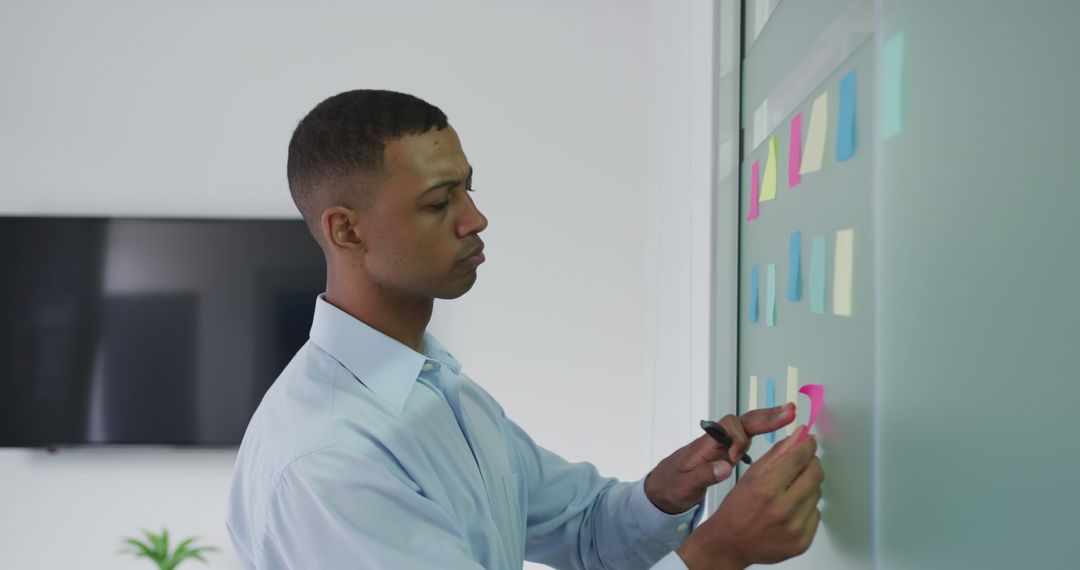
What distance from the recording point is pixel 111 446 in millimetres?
2582

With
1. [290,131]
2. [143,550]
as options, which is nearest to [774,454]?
[290,131]

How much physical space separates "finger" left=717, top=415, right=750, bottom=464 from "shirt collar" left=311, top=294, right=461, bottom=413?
344mm

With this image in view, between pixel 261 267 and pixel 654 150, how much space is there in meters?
1.24

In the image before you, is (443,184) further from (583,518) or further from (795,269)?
(583,518)

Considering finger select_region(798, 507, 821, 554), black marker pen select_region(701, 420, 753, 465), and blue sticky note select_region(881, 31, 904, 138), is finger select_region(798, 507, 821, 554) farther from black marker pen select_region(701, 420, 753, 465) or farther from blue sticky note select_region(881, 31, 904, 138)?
blue sticky note select_region(881, 31, 904, 138)

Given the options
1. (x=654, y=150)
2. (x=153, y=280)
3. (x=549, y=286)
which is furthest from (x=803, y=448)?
(x=153, y=280)

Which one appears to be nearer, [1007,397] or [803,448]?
[1007,397]

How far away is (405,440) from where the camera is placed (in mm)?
873

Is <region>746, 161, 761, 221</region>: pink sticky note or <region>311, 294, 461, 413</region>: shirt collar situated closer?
<region>311, 294, 461, 413</region>: shirt collar

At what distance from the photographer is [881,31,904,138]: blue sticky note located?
1.90 feet

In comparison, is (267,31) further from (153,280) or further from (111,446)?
(111,446)

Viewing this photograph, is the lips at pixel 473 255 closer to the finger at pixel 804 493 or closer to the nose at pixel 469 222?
the nose at pixel 469 222

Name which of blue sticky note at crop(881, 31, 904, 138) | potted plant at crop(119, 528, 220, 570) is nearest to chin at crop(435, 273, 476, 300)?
blue sticky note at crop(881, 31, 904, 138)

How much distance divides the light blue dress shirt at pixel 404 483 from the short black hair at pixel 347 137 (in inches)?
5.5
